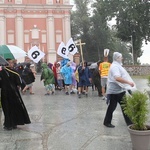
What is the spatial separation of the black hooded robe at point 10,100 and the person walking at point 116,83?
2.07m

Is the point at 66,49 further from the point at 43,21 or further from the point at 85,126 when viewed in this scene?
the point at 43,21

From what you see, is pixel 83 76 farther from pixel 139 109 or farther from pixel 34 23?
pixel 34 23

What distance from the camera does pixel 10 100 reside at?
683 centimetres

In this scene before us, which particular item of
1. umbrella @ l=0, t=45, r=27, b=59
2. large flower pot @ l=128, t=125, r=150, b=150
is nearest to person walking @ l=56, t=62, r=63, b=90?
umbrella @ l=0, t=45, r=27, b=59

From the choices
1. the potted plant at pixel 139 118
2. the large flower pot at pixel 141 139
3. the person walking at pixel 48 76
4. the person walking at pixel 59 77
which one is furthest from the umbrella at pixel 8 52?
the person walking at pixel 59 77

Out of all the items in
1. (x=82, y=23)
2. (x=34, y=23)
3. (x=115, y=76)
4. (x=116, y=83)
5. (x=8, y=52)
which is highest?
(x=82, y=23)

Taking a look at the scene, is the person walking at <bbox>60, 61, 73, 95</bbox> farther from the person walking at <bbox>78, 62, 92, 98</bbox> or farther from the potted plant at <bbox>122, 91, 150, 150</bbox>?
the potted plant at <bbox>122, 91, 150, 150</bbox>

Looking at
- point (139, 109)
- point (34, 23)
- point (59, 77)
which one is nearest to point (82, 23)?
point (34, 23)

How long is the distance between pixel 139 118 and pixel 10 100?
315 centimetres

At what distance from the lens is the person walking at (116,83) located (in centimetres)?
652

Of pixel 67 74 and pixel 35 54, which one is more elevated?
pixel 35 54

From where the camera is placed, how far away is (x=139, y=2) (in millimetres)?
37719

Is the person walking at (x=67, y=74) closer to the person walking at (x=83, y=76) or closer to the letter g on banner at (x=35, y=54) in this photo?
the person walking at (x=83, y=76)

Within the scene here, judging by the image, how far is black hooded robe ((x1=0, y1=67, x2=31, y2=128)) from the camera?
6.80m
